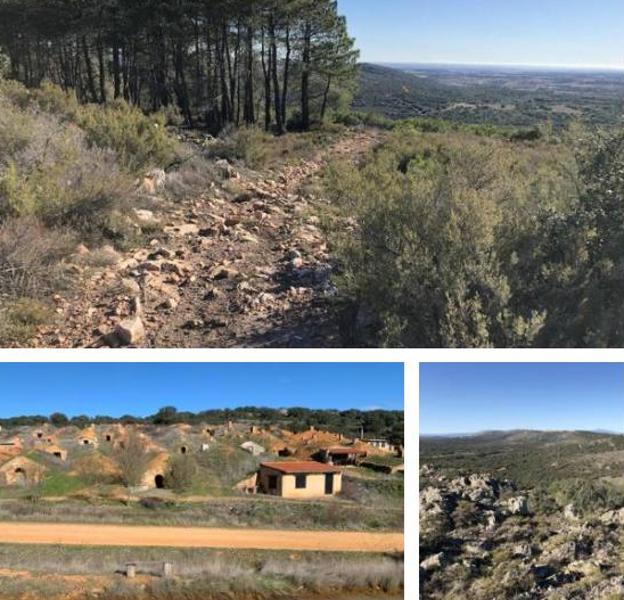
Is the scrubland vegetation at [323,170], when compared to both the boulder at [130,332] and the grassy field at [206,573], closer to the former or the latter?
the boulder at [130,332]

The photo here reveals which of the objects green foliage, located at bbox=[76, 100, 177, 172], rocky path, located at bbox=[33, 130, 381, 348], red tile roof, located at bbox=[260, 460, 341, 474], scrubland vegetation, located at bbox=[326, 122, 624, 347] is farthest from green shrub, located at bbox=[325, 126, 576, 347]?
green foliage, located at bbox=[76, 100, 177, 172]

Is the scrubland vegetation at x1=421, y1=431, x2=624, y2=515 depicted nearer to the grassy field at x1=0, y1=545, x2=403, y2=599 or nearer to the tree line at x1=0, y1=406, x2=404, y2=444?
the tree line at x1=0, y1=406, x2=404, y2=444

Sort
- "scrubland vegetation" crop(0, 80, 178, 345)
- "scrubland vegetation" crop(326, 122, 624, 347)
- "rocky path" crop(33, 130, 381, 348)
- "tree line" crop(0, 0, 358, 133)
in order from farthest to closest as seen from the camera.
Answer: "tree line" crop(0, 0, 358, 133) < "scrubland vegetation" crop(0, 80, 178, 345) < "rocky path" crop(33, 130, 381, 348) < "scrubland vegetation" crop(326, 122, 624, 347)

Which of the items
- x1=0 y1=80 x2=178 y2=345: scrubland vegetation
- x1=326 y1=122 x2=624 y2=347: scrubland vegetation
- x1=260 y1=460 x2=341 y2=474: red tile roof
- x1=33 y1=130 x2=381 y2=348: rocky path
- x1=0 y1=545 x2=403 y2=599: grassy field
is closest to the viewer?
x1=0 y1=545 x2=403 y2=599: grassy field

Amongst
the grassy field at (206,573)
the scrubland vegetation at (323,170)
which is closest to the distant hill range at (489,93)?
the scrubland vegetation at (323,170)

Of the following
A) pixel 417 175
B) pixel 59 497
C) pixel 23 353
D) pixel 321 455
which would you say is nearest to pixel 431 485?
pixel 321 455

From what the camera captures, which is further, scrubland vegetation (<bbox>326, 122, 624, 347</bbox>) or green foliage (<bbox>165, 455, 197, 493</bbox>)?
scrubland vegetation (<bbox>326, 122, 624, 347</bbox>)

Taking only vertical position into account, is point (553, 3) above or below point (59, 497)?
above

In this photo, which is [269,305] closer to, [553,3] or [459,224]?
[459,224]
